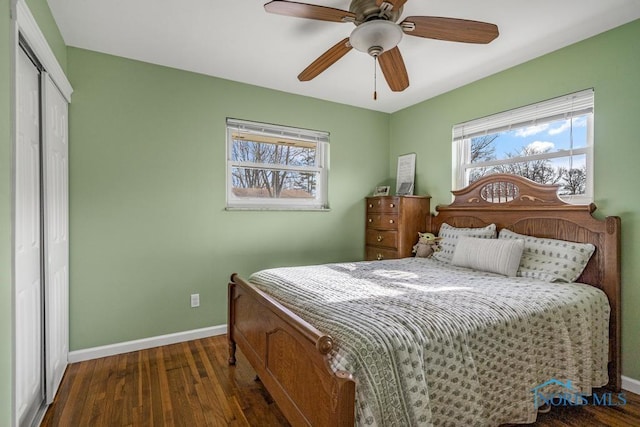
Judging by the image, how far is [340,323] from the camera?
145 cm

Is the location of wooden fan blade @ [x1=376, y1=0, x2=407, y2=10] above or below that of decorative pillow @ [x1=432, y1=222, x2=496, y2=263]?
above

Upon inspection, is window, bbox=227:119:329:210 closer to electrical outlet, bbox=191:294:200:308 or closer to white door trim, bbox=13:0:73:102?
electrical outlet, bbox=191:294:200:308

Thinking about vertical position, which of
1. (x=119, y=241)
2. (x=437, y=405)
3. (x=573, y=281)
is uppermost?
(x=119, y=241)

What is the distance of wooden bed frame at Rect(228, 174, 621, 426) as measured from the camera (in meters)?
1.30

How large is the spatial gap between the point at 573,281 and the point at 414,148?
2.19 m

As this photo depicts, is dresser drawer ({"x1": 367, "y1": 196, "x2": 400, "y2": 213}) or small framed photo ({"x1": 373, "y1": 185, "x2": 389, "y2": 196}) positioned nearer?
dresser drawer ({"x1": 367, "y1": 196, "x2": 400, "y2": 213})

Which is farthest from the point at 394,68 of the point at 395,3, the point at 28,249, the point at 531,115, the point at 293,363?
the point at 28,249

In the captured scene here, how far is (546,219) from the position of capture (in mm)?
2623

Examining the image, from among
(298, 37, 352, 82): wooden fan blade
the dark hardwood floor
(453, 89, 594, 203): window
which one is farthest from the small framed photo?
the dark hardwood floor

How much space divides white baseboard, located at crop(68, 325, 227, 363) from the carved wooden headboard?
2.63m

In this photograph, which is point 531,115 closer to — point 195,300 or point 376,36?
point 376,36

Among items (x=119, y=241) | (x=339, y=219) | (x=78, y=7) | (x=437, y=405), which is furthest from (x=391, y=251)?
(x=78, y=7)

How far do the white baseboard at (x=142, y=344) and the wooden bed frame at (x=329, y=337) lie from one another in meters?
0.67

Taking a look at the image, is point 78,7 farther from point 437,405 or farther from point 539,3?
point 437,405
